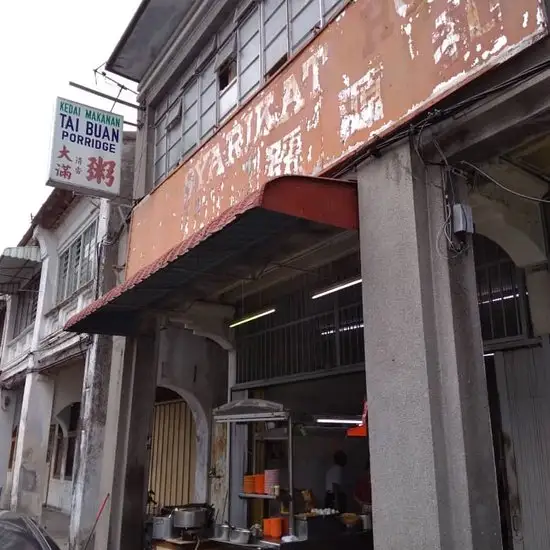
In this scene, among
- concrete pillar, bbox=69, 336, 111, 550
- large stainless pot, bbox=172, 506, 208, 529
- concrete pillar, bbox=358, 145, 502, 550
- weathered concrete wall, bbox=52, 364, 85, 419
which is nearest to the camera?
concrete pillar, bbox=358, 145, 502, 550

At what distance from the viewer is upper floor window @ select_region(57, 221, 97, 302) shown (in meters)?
13.4

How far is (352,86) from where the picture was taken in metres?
5.77

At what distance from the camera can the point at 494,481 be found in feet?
13.4

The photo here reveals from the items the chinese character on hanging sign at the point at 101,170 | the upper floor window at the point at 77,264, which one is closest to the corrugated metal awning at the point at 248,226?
the chinese character on hanging sign at the point at 101,170

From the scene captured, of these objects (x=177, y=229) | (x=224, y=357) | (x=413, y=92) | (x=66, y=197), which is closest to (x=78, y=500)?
(x=224, y=357)

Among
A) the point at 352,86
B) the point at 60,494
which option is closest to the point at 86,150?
the point at 352,86

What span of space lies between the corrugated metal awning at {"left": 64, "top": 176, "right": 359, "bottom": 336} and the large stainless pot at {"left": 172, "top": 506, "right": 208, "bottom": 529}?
3.20 metres

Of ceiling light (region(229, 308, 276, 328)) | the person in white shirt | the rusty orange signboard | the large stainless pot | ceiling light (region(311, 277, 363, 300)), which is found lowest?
the large stainless pot

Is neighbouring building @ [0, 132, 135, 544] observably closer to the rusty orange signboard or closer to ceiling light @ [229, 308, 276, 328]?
ceiling light @ [229, 308, 276, 328]

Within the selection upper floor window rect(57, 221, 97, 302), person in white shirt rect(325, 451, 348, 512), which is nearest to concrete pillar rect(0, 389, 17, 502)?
upper floor window rect(57, 221, 97, 302)

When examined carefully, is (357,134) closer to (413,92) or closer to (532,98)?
(413,92)

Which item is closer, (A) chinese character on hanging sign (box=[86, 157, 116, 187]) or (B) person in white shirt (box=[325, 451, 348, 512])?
(B) person in white shirt (box=[325, 451, 348, 512])

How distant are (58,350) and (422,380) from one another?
11.7 metres

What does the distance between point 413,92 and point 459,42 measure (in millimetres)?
546
